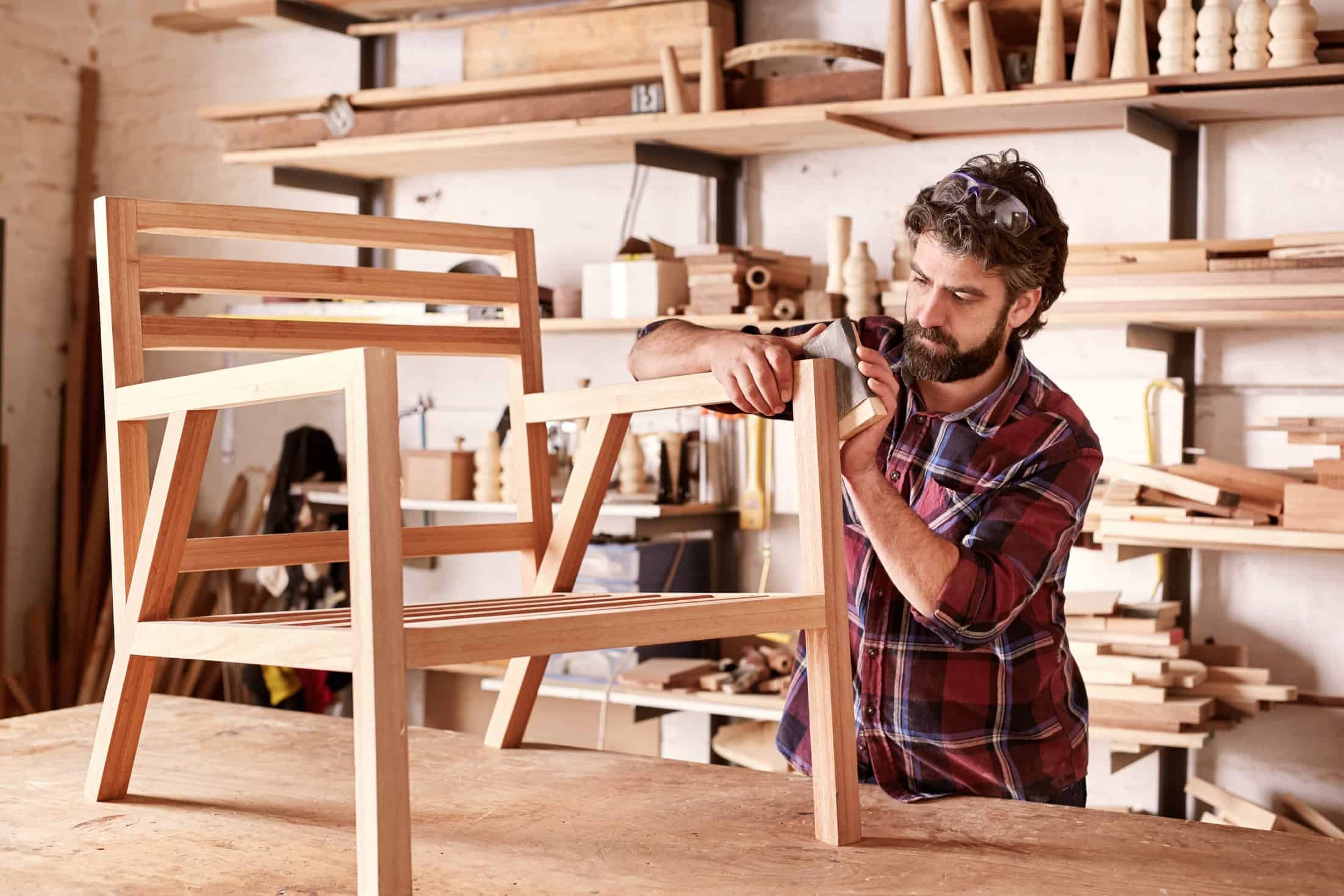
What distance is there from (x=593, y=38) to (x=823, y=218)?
0.73m

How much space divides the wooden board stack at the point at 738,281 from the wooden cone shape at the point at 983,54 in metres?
0.63

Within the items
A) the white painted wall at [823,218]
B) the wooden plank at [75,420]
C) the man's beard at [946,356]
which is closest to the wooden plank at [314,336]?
the man's beard at [946,356]

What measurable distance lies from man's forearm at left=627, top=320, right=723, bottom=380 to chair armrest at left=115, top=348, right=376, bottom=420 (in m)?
0.58

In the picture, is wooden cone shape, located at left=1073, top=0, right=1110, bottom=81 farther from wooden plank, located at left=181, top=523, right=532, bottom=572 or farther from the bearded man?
wooden plank, located at left=181, top=523, right=532, bottom=572

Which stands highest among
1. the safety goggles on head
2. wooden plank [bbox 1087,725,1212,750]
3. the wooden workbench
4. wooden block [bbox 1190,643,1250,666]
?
the safety goggles on head

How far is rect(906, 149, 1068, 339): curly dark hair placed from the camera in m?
1.71

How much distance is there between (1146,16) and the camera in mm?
2801

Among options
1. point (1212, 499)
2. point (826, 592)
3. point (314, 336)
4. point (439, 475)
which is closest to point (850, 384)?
point (826, 592)

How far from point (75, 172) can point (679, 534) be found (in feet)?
7.96

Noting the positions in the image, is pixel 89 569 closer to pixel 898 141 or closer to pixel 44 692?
pixel 44 692

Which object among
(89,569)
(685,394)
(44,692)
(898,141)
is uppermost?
(898,141)

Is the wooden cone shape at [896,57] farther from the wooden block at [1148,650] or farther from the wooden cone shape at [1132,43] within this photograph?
the wooden block at [1148,650]

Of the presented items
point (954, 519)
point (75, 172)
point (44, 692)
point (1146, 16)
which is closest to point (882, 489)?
point (954, 519)

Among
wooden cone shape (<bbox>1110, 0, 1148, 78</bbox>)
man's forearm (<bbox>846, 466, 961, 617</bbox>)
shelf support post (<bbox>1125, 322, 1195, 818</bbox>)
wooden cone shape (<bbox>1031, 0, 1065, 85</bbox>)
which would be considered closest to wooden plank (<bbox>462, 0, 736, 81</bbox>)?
wooden cone shape (<bbox>1031, 0, 1065, 85</bbox>)
